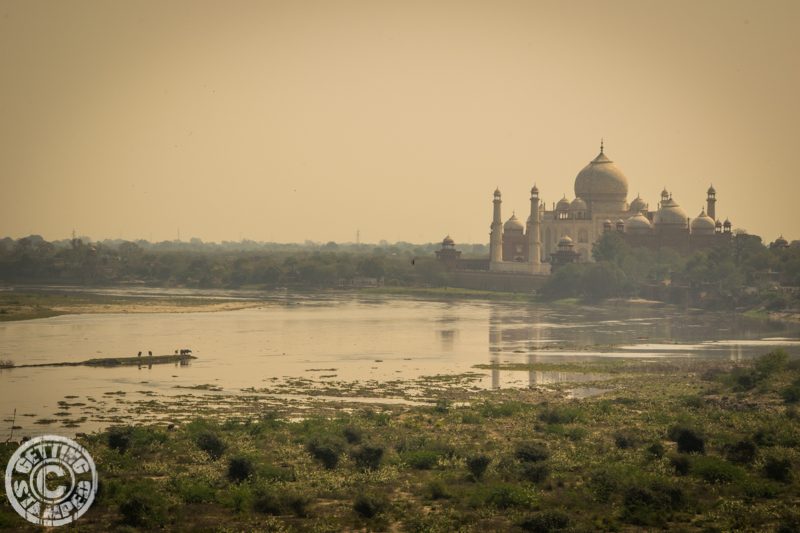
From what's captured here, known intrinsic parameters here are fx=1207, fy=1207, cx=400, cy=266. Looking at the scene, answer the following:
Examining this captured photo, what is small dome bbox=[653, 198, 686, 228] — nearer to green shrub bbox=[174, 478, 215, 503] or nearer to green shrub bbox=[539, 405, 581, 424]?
green shrub bbox=[539, 405, 581, 424]

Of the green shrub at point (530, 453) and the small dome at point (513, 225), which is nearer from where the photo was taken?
the green shrub at point (530, 453)

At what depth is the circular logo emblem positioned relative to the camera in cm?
2425

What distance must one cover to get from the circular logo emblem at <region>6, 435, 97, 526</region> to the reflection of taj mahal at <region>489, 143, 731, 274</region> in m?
81.4

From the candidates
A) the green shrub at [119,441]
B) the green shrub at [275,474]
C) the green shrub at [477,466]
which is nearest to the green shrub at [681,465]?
the green shrub at [477,466]

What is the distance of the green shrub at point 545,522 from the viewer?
23.2 metres

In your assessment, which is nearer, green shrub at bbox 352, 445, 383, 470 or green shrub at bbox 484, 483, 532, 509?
green shrub at bbox 484, 483, 532, 509

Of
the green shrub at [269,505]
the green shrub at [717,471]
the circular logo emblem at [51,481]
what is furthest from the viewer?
the green shrub at [717,471]

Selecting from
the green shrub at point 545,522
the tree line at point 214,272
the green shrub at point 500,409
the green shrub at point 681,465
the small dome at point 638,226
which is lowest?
the green shrub at point 545,522

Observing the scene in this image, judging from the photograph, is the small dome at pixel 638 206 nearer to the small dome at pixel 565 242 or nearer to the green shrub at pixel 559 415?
the small dome at pixel 565 242

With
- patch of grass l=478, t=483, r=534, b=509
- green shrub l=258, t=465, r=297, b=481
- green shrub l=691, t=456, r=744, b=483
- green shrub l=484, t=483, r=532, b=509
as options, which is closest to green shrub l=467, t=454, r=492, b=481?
patch of grass l=478, t=483, r=534, b=509

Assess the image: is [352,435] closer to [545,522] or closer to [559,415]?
[559,415]

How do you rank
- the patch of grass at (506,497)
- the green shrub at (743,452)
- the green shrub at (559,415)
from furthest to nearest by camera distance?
the green shrub at (559,415)
the green shrub at (743,452)
the patch of grass at (506,497)

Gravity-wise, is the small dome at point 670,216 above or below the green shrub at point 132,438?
above

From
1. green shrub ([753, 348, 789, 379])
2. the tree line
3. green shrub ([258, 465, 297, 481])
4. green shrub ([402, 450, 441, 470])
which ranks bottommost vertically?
green shrub ([258, 465, 297, 481])
